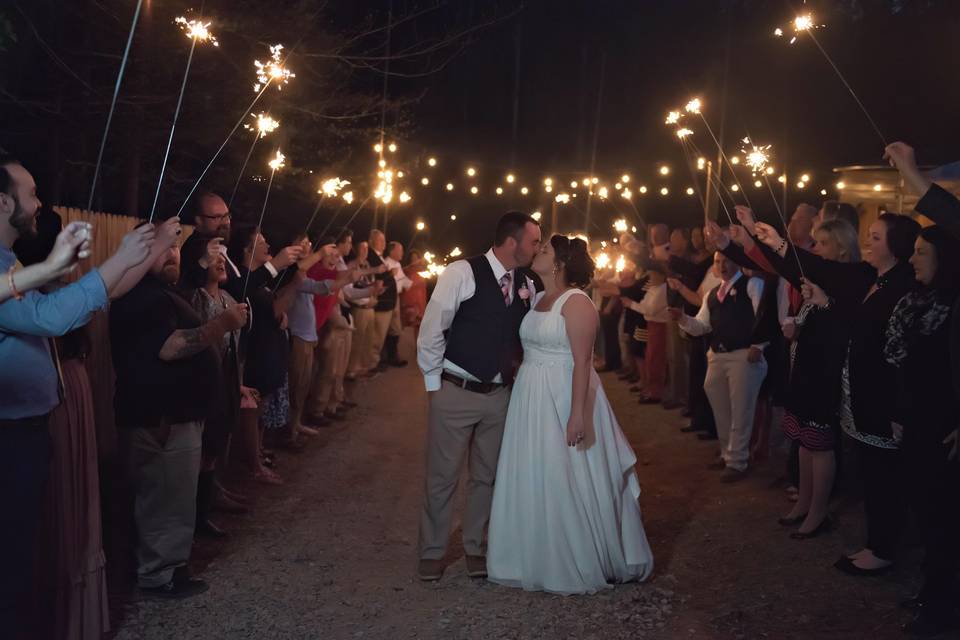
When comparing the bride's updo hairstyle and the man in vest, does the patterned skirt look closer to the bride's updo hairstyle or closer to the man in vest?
the man in vest

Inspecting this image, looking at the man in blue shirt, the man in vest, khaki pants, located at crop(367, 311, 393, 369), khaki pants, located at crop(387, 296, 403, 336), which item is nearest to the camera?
the man in blue shirt

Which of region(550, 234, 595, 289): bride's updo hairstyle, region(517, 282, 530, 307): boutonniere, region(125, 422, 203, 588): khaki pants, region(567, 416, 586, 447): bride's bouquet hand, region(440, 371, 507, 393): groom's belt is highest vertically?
region(550, 234, 595, 289): bride's updo hairstyle

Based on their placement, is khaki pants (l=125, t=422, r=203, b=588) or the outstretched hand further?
the outstretched hand

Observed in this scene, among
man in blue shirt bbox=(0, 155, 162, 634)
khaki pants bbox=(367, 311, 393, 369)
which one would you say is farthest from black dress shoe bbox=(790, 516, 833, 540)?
khaki pants bbox=(367, 311, 393, 369)

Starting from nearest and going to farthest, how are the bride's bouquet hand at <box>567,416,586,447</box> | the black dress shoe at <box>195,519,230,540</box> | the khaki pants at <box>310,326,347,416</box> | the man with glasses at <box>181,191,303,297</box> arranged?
the bride's bouquet hand at <box>567,416,586,447</box> < the man with glasses at <box>181,191,303,297</box> < the black dress shoe at <box>195,519,230,540</box> < the khaki pants at <box>310,326,347,416</box>

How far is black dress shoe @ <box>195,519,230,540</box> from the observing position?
6.95m

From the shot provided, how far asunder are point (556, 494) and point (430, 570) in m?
0.98

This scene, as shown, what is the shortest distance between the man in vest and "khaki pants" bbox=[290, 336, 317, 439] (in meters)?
4.19

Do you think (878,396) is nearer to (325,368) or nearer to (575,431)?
(575,431)

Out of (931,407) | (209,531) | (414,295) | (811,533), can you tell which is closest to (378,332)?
(414,295)

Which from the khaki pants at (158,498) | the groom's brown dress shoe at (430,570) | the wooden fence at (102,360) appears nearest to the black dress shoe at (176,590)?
the khaki pants at (158,498)

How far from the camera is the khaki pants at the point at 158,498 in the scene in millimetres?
5703

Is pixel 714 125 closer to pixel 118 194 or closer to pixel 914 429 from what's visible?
pixel 118 194

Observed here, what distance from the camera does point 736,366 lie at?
9195 millimetres
